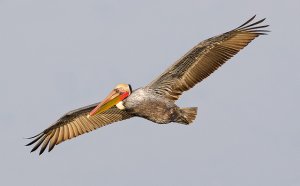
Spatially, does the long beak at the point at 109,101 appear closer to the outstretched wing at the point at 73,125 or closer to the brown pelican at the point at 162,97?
the brown pelican at the point at 162,97

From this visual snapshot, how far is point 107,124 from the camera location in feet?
62.3

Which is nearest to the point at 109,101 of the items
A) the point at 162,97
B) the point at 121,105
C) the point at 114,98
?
the point at 114,98

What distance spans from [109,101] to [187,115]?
5.95 feet

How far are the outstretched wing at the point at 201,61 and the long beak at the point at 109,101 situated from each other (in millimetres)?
693

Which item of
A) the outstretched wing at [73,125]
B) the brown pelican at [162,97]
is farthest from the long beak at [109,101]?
the outstretched wing at [73,125]

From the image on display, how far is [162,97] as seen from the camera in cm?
1747

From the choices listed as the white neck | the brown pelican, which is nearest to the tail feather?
the brown pelican

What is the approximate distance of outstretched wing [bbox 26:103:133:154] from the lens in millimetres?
18672

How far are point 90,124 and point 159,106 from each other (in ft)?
8.34

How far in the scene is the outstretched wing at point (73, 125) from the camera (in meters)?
18.7

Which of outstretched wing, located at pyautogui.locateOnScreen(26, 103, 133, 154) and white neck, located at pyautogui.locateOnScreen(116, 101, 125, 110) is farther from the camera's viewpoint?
outstretched wing, located at pyautogui.locateOnScreen(26, 103, 133, 154)

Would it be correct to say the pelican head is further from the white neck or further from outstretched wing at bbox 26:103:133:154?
outstretched wing at bbox 26:103:133:154

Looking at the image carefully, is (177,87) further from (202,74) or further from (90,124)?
(90,124)

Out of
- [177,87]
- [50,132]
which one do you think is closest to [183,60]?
[177,87]
